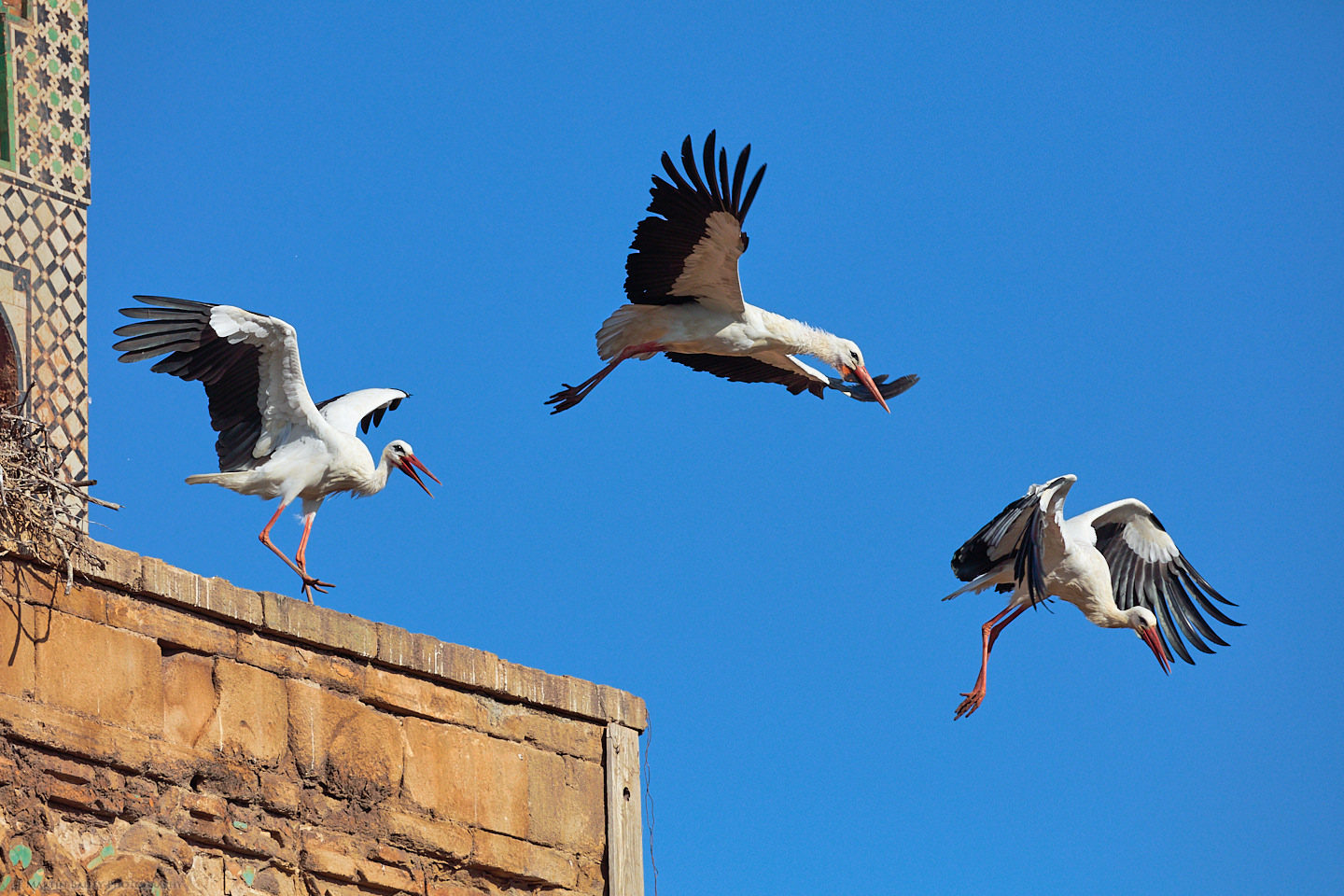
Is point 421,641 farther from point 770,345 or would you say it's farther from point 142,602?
point 770,345

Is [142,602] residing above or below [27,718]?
above

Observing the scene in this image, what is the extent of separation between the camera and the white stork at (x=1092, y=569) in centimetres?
1032

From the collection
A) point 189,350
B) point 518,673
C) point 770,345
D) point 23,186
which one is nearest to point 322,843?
point 518,673

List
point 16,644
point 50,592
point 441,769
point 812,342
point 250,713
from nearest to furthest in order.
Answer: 1. point 16,644
2. point 50,592
3. point 250,713
4. point 441,769
5. point 812,342

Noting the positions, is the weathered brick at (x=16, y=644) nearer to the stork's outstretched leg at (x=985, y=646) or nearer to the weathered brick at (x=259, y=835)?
the weathered brick at (x=259, y=835)

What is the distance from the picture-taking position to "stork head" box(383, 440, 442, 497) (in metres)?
9.66

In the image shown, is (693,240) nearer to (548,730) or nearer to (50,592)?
(548,730)

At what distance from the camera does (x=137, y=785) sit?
19.8 feet

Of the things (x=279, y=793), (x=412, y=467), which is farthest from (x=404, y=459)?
(x=279, y=793)

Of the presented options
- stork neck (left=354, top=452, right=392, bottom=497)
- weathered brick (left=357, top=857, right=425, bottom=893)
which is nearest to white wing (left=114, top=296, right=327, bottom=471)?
stork neck (left=354, top=452, right=392, bottom=497)

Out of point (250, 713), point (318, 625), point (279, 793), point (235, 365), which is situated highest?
point (235, 365)

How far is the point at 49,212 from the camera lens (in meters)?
10.7

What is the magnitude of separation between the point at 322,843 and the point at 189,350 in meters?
2.65

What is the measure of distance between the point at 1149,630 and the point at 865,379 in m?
2.30
